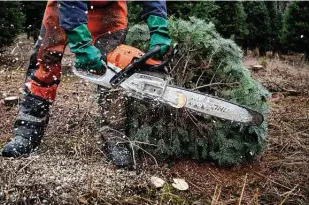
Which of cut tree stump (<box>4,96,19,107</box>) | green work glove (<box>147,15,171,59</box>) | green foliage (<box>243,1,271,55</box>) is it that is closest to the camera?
green work glove (<box>147,15,171,59</box>)

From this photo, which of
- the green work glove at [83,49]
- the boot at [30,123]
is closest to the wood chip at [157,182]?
the green work glove at [83,49]

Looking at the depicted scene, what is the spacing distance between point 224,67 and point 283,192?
954 millimetres

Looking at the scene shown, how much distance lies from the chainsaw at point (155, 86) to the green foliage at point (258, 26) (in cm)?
787

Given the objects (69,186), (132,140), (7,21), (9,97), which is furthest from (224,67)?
(7,21)

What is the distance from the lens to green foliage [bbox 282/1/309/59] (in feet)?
26.6

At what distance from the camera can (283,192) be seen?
100 inches

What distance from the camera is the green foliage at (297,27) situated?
26.6ft

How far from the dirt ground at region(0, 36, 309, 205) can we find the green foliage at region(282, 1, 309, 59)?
15.7 feet

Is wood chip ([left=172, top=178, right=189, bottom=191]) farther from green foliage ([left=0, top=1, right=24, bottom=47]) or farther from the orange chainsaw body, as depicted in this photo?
green foliage ([left=0, top=1, right=24, bottom=47])

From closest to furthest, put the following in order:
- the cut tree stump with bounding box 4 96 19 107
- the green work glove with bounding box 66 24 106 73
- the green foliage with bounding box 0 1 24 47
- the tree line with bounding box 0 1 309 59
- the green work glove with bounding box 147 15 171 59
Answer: the green work glove with bounding box 66 24 106 73
the green work glove with bounding box 147 15 171 59
the cut tree stump with bounding box 4 96 19 107
the green foliage with bounding box 0 1 24 47
the tree line with bounding box 0 1 309 59

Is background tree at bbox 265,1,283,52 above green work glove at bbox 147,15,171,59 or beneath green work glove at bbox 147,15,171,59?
beneath

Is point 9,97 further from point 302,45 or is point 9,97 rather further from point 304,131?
point 302,45

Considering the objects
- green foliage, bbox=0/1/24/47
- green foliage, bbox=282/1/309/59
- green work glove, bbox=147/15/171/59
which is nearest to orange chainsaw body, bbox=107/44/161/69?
green work glove, bbox=147/15/171/59

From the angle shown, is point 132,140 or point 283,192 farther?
point 132,140
